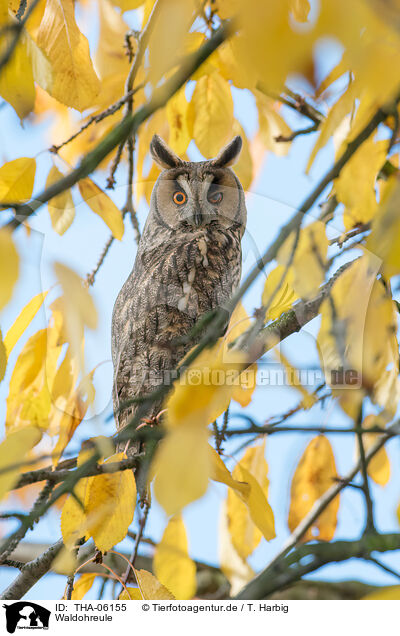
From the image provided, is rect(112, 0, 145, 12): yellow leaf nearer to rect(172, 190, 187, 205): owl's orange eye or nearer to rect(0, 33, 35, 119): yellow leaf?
rect(0, 33, 35, 119): yellow leaf

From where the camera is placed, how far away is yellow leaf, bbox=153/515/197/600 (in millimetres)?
884

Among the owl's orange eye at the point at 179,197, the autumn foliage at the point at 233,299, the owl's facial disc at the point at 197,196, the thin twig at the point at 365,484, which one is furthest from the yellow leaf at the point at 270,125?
the thin twig at the point at 365,484

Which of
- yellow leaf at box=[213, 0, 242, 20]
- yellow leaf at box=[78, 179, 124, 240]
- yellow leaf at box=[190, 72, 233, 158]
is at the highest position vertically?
yellow leaf at box=[190, 72, 233, 158]

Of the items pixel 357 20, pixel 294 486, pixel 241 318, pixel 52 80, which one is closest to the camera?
pixel 357 20

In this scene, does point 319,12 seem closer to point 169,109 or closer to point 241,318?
point 241,318

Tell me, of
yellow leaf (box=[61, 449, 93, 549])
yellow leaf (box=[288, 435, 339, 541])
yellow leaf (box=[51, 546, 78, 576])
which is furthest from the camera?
yellow leaf (box=[288, 435, 339, 541])

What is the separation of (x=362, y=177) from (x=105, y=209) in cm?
47

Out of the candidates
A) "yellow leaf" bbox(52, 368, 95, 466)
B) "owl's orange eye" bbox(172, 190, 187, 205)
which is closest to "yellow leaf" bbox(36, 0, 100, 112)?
"yellow leaf" bbox(52, 368, 95, 466)

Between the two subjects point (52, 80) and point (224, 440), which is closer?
point (52, 80)
